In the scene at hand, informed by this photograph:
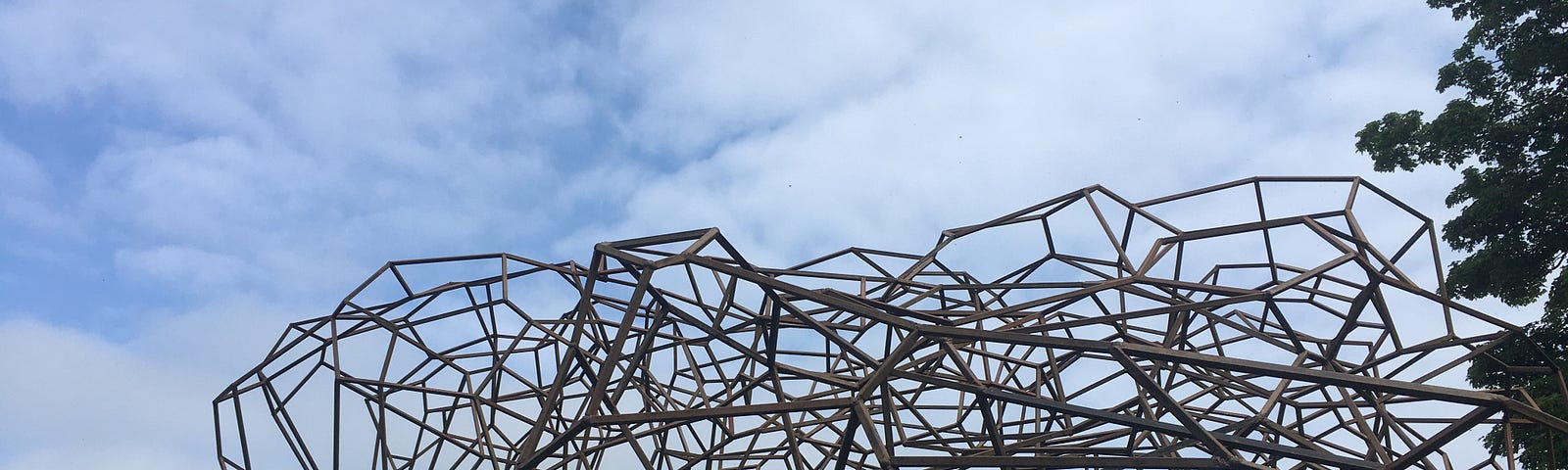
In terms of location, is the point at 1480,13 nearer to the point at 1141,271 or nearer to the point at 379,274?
the point at 1141,271

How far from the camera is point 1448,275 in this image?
1211 inches

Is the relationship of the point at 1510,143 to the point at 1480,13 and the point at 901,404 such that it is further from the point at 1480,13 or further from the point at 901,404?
the point at 901,404

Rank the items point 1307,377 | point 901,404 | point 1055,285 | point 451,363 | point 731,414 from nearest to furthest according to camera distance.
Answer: point 1307,377 < point 731,414 < point 1055,285 < point 451,363 < point 901,404

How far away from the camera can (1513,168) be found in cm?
3033

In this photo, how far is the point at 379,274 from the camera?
1055 inches

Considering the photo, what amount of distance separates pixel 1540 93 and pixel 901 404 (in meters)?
17.3

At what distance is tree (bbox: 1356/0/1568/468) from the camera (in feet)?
96.3

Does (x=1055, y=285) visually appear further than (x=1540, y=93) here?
No

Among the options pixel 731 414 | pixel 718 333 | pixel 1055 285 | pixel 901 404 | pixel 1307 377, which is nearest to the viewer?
pixel 1307 377

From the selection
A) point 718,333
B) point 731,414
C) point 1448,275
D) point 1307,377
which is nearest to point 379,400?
point 718,333

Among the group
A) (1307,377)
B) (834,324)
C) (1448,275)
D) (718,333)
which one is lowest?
(1307,377)

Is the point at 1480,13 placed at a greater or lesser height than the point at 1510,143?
greater

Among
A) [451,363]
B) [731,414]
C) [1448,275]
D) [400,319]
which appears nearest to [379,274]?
[400,319]

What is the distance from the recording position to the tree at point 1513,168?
29.3 meters
